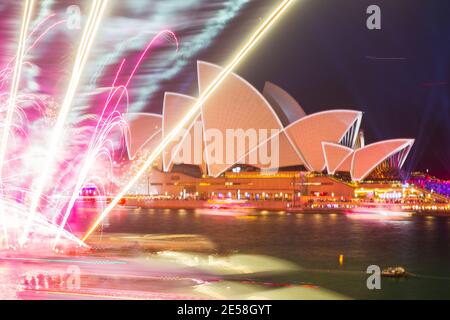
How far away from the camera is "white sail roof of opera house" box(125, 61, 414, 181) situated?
81.4 ft

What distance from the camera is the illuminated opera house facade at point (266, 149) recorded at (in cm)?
2541

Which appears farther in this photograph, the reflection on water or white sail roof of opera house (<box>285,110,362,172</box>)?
white sail roof of opera house (<box>285,110,362,172</box>)

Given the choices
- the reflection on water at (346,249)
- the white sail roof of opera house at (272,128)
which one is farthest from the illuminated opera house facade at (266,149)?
the reflection on water at (346,249)

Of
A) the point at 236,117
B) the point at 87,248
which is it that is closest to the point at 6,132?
the point at 87,248

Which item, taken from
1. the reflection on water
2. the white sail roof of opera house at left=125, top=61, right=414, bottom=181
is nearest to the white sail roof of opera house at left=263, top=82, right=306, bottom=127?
the white sail roof of opera house at left=125, top=61, right=414, bottom=181

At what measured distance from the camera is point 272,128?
2723 centimetres

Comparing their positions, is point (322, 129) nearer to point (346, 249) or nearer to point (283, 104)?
point (283, 104)

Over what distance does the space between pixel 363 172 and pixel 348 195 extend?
1.83 m

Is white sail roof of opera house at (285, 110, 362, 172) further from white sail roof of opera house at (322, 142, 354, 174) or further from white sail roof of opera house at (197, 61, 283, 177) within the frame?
white sail roof of opera house at (197, 61, 283, 177)

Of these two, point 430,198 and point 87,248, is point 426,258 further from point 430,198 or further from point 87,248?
point 430,198

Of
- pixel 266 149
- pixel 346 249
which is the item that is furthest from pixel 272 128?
pixel 346 249

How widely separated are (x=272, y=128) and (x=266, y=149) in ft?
18.1

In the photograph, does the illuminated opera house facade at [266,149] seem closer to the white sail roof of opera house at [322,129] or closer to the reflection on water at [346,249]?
the white sail roof of opera house at [322,129]
